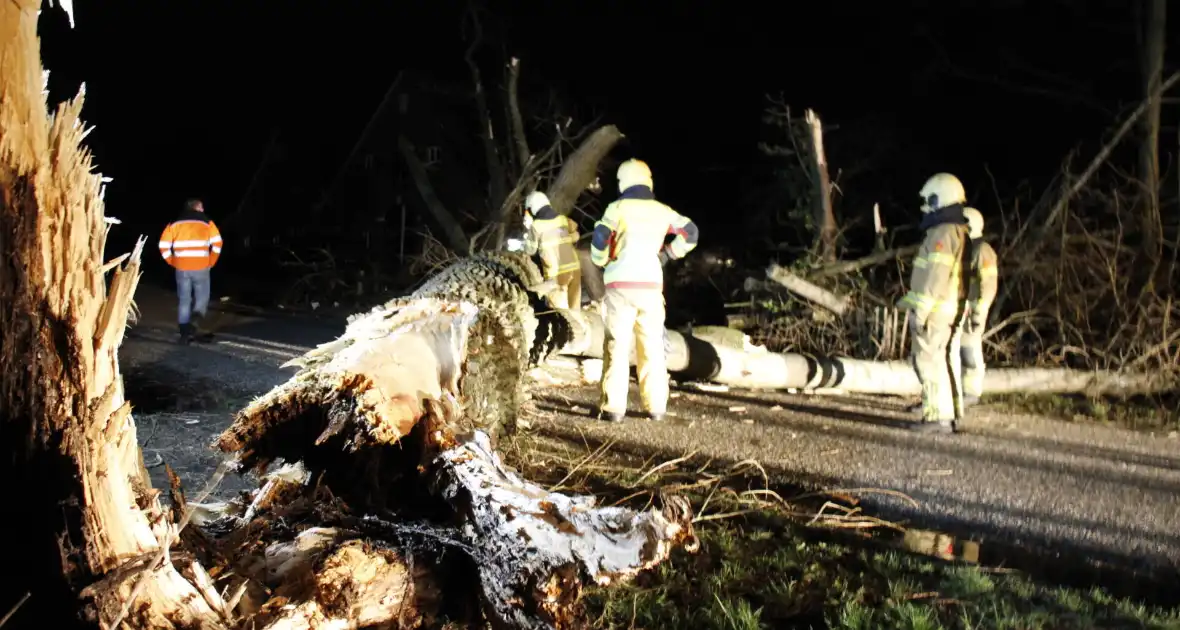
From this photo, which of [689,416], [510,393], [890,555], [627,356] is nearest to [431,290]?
[510,393]

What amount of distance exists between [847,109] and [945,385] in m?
10.4

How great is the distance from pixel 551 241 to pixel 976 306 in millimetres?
3331

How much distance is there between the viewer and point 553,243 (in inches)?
283

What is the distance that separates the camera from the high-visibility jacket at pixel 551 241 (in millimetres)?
7164

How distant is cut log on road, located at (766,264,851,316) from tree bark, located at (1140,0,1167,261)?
298 cm

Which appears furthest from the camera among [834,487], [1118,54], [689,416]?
[1118,54]

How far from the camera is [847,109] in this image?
15.0m

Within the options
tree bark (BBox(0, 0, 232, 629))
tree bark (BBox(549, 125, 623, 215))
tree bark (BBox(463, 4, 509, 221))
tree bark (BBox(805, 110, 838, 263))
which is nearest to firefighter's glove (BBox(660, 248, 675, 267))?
tree bark (BBox(805, 110, 838, 263))

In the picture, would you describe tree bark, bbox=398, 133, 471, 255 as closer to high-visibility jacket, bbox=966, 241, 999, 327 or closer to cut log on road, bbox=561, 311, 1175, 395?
cut log on road, bbox=561, 311, 1175, 395

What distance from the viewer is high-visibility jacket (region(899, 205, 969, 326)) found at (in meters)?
5.54

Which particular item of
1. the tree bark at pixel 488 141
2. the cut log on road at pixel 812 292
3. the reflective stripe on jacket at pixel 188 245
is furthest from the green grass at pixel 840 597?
the tree bark at pixel 488 141

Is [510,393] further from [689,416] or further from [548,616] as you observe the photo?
[548,616]

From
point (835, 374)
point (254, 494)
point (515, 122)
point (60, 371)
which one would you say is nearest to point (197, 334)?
point (515, 122)

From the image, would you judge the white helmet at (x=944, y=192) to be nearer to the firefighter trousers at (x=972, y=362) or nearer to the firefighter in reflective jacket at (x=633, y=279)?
the firefighter trousers at (x=972, y=362)
